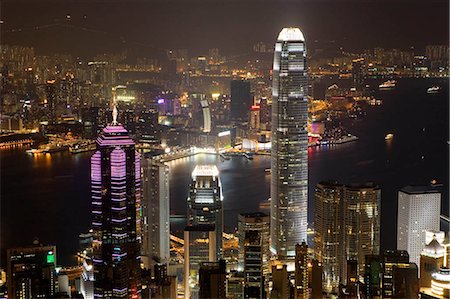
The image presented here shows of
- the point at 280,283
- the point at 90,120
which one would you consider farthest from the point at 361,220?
the point at 90,120

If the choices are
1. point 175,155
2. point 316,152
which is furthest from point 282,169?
point 175,155

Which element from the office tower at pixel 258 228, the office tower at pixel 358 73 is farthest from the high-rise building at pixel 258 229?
Result: the office tower at pixel 358 73

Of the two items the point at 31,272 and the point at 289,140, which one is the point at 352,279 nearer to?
the point at 31,272

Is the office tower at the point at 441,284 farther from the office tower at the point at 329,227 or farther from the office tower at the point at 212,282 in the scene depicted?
the office tower at the point at 212,282

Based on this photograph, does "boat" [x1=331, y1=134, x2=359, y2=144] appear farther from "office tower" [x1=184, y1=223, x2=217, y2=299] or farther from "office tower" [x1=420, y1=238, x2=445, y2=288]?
"office tower" [x1=420, y1=238, x2=445, y2=288]

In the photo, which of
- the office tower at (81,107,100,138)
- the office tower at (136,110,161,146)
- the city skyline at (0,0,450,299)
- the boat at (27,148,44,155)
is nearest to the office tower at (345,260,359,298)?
the city skyline at (0,0,450,299)

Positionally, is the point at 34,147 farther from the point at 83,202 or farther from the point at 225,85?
the point at 225,85
